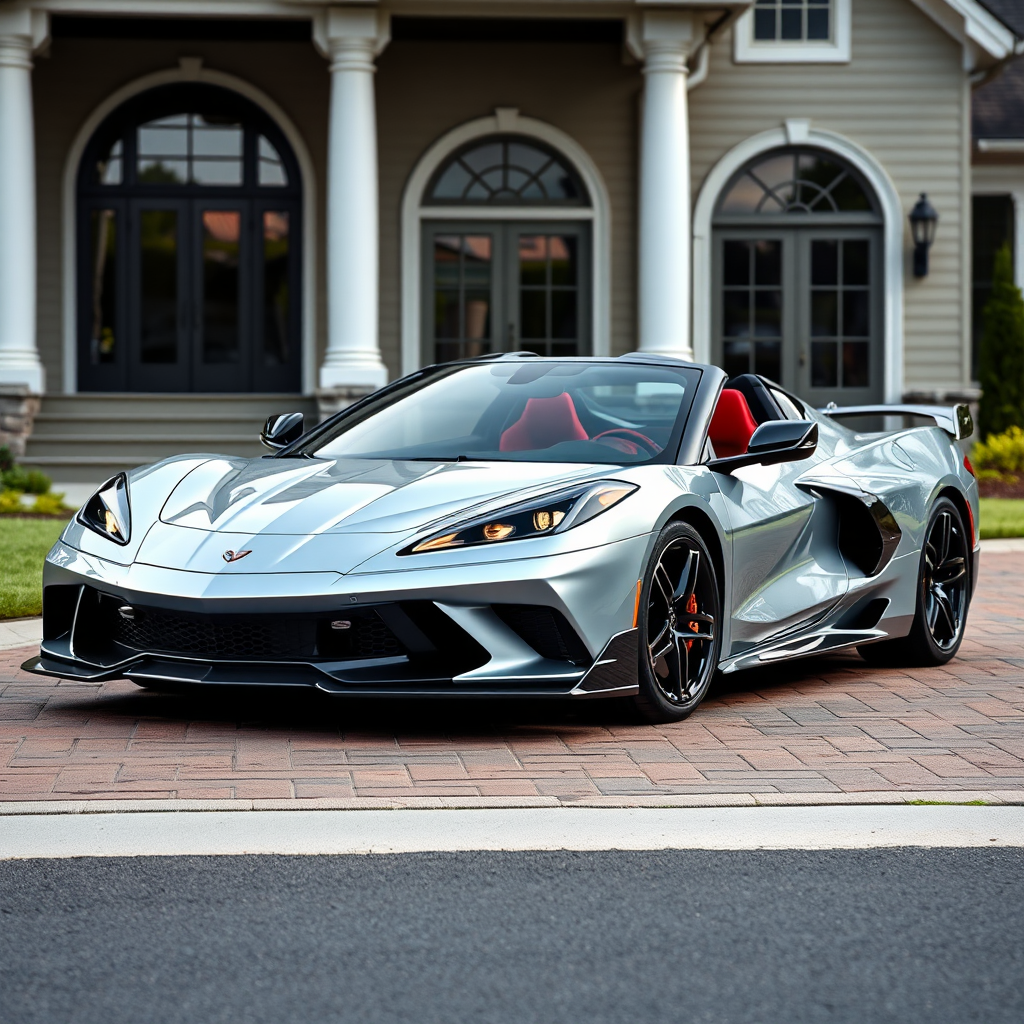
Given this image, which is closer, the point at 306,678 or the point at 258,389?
the point at 306,678

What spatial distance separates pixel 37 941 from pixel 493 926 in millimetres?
886

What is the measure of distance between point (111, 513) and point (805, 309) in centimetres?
1471

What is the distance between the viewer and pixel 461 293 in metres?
19.1

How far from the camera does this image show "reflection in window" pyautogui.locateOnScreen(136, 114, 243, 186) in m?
18.7

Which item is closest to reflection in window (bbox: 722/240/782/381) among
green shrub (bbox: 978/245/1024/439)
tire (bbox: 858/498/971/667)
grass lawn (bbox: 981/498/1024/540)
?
green shrub (bbox: 978/245/1024/439)

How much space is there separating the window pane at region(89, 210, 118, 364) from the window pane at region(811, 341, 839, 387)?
7990 millimetres

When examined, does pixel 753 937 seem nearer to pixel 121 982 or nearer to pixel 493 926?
pixel 493 926

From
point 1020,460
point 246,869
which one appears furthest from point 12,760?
point 1020,460

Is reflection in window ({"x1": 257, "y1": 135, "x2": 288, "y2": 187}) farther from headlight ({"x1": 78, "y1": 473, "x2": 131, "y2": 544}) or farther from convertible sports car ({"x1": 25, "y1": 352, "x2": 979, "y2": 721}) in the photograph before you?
headlight ({"x1": 78, "y1": 473, "x2": 131, "y2": 544})

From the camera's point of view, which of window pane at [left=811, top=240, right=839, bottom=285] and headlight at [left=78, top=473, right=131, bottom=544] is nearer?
headlight at [left=78, top=473, right=131, bottom=544]

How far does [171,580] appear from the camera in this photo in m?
5.24

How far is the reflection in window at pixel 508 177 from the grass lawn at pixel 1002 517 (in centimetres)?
573

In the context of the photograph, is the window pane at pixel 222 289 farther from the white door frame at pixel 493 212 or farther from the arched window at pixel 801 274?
the arched window at pixel 801 274

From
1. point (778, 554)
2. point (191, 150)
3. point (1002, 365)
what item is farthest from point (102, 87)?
point (778, 554)
